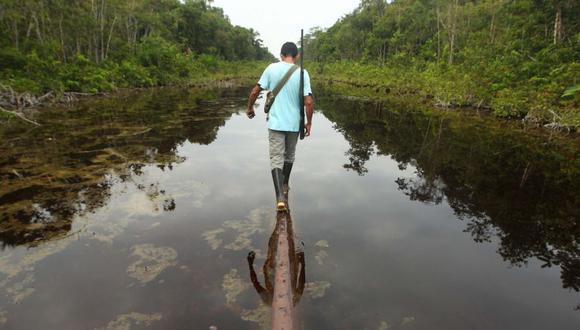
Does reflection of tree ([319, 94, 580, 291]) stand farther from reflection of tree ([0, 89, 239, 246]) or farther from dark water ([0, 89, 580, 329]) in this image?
reflection of tree ([0, 89, 239, 246])

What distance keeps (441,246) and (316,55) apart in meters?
99.6

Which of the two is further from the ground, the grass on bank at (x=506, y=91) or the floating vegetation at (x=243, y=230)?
the grass on bank at (x=506, y=91)

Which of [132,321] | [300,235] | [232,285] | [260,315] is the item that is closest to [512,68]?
[300,235]

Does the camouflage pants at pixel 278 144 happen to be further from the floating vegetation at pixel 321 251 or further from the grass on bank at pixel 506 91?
the grass on bank at pixel 506 91

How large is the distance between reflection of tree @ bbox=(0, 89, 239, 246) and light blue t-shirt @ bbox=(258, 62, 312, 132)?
77.5 inches

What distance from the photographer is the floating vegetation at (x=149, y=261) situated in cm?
320

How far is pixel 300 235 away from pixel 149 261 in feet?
5.33

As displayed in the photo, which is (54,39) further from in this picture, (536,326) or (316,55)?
(316,55)

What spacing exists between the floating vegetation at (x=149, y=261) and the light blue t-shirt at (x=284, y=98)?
1865 millimetres

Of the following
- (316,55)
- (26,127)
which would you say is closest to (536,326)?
(26,127)

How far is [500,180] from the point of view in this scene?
6285 millimetres

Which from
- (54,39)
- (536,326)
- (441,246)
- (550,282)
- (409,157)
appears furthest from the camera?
(54,39)

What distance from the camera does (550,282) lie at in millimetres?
3281

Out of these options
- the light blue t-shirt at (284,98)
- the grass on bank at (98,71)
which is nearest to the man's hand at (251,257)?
the light blue t-shirt at (284,98)
